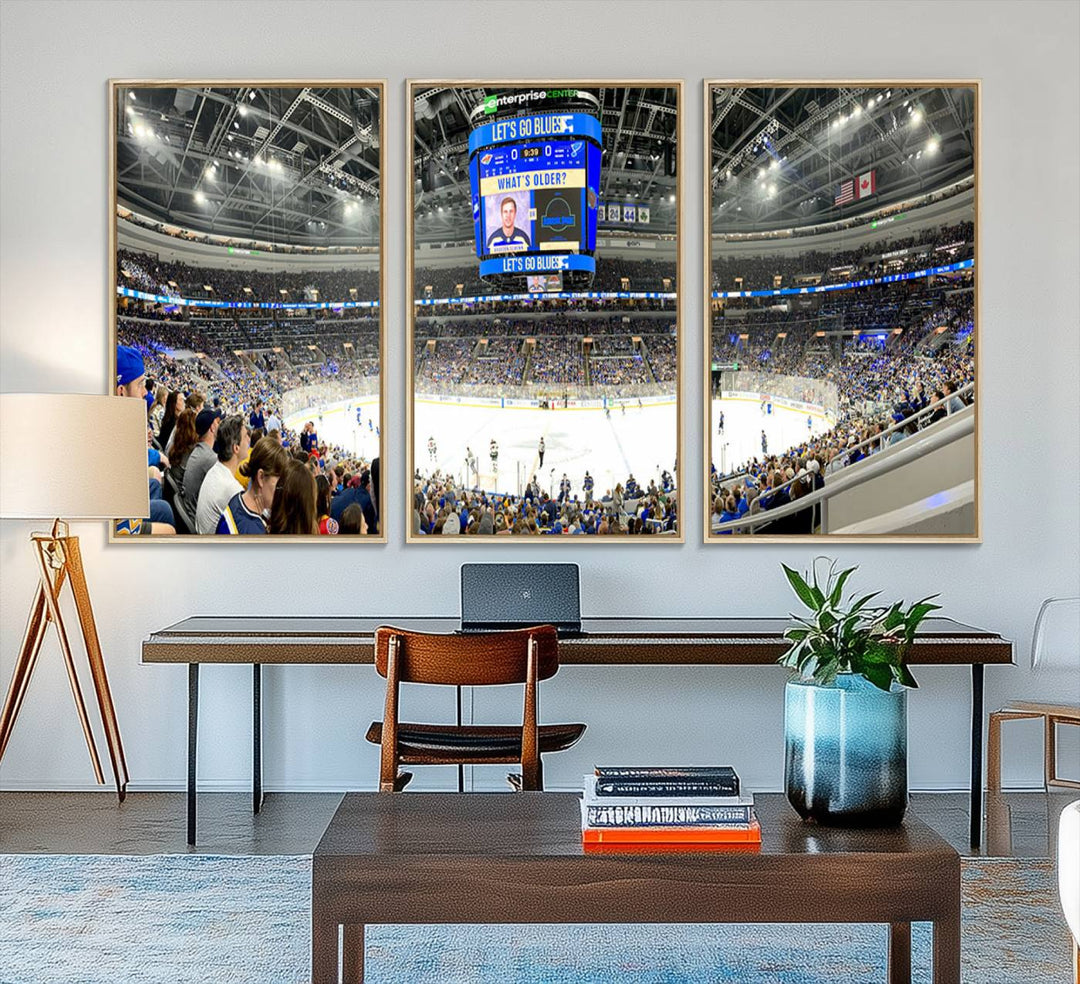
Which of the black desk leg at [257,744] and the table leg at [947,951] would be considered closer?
the table leg at [947,951]

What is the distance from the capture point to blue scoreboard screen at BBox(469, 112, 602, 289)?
4.73 meters

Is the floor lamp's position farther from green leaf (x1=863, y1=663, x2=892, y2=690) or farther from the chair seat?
green leaf (x1=863, y1=663, x2=892, y2=690)

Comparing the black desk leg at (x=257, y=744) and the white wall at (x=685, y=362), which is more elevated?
the white wall at (x=685, y=362)

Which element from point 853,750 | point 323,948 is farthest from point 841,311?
point 323,948

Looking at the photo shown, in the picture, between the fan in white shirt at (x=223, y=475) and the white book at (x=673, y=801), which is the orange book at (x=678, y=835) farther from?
the fan in white shirt at (x=223, y=475)

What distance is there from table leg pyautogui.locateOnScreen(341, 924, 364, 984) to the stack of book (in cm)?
50

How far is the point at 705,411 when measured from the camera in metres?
4.79

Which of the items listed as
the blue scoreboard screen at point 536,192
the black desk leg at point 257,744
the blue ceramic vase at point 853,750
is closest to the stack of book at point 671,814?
the blue ceramic vase at point 853,750

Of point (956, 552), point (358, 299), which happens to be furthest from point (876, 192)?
point (358, 299)

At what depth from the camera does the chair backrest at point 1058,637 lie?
4.64 meters

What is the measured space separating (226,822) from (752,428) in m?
2.39

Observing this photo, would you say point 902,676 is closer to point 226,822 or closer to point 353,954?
point 353,954

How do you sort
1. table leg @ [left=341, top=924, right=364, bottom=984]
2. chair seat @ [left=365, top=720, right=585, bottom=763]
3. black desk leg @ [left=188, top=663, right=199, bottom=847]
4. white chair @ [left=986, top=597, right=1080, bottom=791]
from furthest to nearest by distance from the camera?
white chair @ [left=986, top=597, right=1080, bottom=791] < black desk leg @ [left=188, top=663, right=199, bottom=847] < chair seat @ [left=365, top=720, right=585, bottom=763] < table leg @ [left=341, top=924, right=364, bottom=984]

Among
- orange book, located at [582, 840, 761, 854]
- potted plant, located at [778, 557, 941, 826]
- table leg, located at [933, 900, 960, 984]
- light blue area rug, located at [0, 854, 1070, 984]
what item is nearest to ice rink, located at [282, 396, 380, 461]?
light blue area rug, located at [0, 854, 1070, 984]
